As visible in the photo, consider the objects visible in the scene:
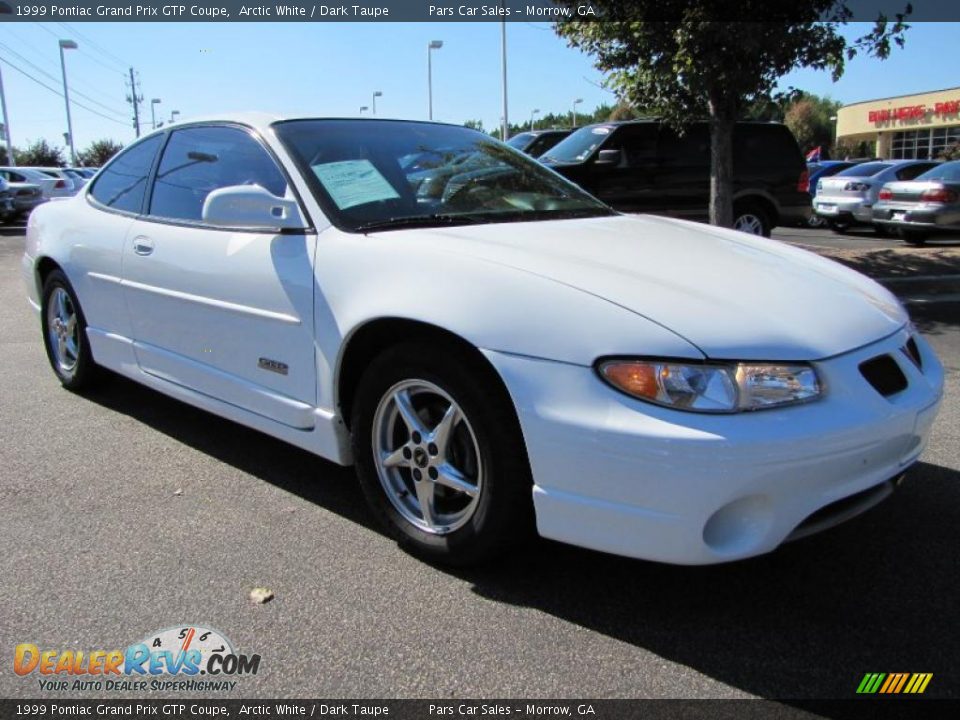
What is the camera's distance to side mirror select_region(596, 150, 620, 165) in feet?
32.4

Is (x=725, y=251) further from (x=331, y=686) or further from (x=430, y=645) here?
(x=331, y=686)

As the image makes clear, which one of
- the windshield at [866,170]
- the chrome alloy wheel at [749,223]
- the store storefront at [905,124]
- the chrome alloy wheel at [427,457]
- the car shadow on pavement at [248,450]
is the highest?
the store storefront at [905,124]

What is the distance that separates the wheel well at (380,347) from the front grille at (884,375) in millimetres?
1076

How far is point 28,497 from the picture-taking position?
3461mm

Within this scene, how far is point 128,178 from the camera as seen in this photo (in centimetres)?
439

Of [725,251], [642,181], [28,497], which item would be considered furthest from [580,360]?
[642,181]

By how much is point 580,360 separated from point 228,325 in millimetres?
1694

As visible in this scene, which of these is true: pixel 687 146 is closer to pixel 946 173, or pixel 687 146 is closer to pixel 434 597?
pixel 946 173

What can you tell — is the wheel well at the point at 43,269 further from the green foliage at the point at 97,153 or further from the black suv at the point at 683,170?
the green foliage at the point at 97,153

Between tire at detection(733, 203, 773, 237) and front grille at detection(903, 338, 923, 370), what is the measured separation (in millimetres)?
8209

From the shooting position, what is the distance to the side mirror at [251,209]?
3045 mm

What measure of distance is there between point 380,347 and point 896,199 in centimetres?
1207

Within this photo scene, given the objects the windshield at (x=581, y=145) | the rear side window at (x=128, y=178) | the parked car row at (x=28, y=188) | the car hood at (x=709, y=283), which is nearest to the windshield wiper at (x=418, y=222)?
the car hood at (x=709, y=283)

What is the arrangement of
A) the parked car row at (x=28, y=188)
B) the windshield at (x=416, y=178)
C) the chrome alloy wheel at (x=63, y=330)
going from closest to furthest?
the windshield at (x=416, y=178) < the chrome alloy wheel at (x=63, y=330) < the parked car row at (x=28, y=188)
